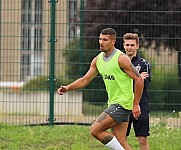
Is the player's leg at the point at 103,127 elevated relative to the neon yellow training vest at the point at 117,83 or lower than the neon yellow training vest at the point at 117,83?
lower

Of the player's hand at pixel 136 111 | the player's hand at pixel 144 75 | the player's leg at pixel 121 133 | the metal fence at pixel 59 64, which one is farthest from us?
the metal fence at pixel 59 64

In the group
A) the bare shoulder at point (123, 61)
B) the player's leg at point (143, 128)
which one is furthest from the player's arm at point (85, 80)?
the player's leg at point (143, 128)

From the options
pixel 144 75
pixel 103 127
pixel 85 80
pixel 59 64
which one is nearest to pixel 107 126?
pixel 103 127

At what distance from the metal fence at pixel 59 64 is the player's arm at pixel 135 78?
15.4 feet

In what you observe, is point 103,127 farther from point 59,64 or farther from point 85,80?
point 59,64

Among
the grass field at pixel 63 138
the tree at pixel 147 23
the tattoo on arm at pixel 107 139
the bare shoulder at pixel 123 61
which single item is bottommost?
the grass field at pixel 63 138

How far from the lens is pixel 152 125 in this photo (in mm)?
13430

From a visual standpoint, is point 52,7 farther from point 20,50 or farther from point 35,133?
point 35,133

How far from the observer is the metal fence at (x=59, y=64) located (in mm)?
13703

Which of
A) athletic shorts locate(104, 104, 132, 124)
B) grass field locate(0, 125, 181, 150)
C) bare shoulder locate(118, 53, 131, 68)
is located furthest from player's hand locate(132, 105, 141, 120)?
grass field locate(0, 125, 181, 150)

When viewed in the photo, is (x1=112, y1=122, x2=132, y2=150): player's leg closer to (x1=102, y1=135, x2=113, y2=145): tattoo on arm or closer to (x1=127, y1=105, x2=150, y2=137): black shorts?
(x1=102, y1=135, x2=113, y2=145): tattoo on arm

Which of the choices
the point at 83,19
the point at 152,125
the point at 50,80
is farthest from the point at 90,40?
the point at 152,125

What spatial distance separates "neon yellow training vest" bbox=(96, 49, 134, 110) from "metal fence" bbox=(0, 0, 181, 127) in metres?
4.70

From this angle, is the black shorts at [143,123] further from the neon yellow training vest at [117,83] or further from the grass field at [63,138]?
the grass field at [63,138]
